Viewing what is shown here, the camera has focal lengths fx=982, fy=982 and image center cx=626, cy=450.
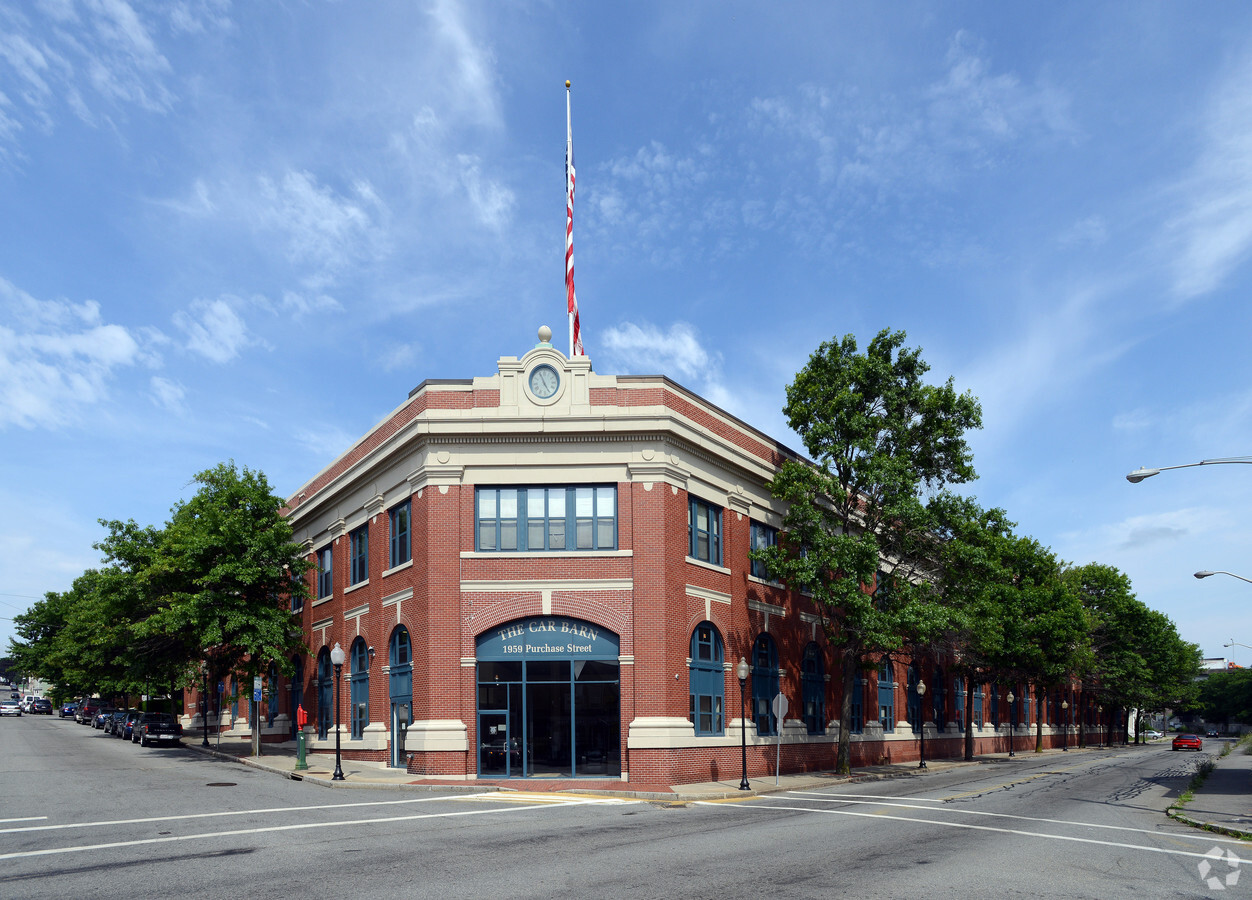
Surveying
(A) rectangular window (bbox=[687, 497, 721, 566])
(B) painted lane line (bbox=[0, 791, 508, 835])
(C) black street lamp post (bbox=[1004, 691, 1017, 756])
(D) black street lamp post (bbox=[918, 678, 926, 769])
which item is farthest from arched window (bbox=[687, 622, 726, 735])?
(C) black street lamp post (bbox=[1004, 691, 1017, 756])

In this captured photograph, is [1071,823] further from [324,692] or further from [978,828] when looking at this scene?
[324,692]

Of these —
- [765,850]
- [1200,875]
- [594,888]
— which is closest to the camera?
[594,888]

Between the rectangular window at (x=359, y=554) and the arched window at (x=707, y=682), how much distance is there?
41.3ft

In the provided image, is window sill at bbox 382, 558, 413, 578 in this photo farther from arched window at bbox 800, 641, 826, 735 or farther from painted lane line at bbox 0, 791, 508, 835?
arched window at bbox 800, 641, 826, 735

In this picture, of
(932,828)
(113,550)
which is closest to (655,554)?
(932,828)

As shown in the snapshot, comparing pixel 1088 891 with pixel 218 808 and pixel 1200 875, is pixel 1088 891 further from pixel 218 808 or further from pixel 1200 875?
pixel 218 808

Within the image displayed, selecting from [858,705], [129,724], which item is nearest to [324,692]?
[129,724]

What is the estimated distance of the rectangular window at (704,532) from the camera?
103ft

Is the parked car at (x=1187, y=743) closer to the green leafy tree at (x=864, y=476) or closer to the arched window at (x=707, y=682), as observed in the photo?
the green leafy tree at (x=864, y=476)

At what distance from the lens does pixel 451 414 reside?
2991 centimetres

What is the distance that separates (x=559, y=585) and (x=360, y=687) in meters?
10.8

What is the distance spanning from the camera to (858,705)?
1650 inches

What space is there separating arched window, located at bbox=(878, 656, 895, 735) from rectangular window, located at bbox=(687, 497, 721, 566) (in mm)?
15469

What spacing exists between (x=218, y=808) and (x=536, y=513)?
1216cm
